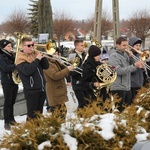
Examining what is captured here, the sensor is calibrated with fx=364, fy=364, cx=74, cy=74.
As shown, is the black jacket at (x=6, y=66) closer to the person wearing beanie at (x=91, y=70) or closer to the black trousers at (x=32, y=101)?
the black trousers at (x=32, y=101)

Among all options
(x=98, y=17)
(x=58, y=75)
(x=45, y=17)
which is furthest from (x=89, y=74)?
(x=98, y=17)

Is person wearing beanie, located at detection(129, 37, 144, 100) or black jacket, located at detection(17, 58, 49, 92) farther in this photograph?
person wearing beanie, located at detection(129, 37, 144, 100)

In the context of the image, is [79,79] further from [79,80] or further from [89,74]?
[89,74]

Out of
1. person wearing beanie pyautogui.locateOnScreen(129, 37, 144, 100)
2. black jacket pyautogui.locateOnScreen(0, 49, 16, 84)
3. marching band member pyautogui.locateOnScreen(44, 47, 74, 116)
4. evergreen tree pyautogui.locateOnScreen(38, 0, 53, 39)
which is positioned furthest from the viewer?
evergreen tree pyautogui.locateOnScreen(38, 0, 53, 39)

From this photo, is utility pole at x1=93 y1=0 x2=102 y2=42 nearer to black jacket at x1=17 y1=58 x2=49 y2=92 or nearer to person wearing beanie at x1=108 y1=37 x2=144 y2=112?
person wearing beanie at x1=108 y1=37 x2=144 y2=112

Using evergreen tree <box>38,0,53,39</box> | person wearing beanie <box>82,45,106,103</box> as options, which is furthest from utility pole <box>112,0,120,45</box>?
person wearing beanie <box>82,45,106,103</box>

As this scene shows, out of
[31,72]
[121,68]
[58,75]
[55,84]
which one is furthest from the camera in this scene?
[121,68]

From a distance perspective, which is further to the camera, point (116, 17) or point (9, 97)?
point (116, 17)

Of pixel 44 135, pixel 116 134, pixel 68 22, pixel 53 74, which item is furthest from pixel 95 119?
pixel 68 22

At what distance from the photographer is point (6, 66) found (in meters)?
5.51

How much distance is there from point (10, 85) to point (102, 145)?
11.4 feet

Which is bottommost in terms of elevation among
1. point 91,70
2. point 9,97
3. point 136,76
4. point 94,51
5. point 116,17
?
point 9,97

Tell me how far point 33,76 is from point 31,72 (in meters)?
0.17

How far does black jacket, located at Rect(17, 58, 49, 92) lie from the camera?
15.3 feet
